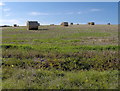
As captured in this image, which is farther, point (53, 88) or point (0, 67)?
point (0, 67)

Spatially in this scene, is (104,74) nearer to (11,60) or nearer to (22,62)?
(22,62)

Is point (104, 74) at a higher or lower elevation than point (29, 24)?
lower

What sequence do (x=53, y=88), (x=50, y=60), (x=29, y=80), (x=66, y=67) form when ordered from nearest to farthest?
(x=53, y=88)
(x=29, y=80)
(x=66, y=67)
(x=50, y=60)

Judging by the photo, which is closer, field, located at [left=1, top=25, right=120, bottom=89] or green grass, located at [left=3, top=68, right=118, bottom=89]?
green grass, located at [left=3, top=68, right=118, bottom=89]

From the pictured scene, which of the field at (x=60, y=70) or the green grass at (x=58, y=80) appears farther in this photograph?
the field at (x=60, y=70)

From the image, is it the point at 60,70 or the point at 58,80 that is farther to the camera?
the point at 60,70

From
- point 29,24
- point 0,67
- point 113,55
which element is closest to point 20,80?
point 0,67

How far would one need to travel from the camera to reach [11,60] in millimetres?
10570

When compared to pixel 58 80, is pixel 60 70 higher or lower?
higher

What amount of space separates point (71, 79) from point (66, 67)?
6.91 ft

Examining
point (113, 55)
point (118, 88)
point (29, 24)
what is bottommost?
point (118, 88)

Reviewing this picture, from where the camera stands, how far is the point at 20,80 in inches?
290

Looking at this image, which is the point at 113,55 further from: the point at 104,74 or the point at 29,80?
the point at 29,80

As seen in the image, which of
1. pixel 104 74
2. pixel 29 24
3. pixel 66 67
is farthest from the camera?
pixel 29 24
